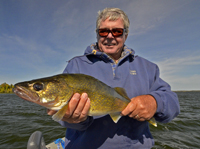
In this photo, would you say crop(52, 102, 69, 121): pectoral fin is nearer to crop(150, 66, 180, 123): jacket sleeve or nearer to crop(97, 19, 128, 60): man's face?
crop(150, 66, 180, 123): jacket sleeve

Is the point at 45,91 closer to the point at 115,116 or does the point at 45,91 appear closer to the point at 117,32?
the point at 115,116

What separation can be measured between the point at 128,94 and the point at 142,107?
570 mm

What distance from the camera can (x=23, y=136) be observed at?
872cm

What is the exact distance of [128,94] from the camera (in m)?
2.94

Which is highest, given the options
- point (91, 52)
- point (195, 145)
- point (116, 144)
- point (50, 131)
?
point (91, 52)

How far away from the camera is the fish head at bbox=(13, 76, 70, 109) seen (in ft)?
7.23

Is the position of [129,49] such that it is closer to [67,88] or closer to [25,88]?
[67,88]

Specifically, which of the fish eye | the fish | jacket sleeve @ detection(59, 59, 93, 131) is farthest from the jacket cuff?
the fish eye

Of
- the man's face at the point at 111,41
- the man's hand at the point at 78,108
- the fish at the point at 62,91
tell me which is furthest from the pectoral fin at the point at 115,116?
the man's face at the point at 111,41

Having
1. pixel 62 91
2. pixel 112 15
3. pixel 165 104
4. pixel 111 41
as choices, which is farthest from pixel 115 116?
pixel 112 15

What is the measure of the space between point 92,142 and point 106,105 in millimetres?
782

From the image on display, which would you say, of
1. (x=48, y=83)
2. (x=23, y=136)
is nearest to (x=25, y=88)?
(x=48, y=83)

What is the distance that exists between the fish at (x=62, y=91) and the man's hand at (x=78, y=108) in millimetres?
102

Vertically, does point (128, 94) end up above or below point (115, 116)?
above
